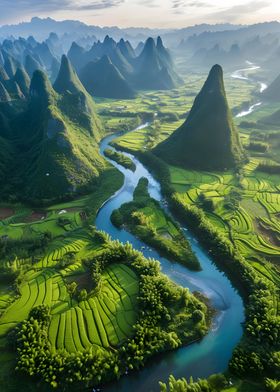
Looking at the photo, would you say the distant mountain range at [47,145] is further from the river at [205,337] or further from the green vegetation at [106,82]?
the green vegetation at [106,82]

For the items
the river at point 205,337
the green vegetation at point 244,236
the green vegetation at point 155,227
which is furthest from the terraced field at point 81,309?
the green vegetation at point 244,236

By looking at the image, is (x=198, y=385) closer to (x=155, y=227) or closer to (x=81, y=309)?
(x=81, y=309)

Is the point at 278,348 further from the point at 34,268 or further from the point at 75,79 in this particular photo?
the point at 75,79

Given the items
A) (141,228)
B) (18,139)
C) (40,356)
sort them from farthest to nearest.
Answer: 1. (18,139)
2. (141,228)
3. (40,356)

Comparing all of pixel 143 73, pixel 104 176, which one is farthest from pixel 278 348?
pixel 143 73

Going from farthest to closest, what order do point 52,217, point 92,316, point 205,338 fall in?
point 52,217 → point 92,316 → point 205,338

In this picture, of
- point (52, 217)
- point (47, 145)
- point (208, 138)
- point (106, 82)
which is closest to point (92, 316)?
point (52, 217)
